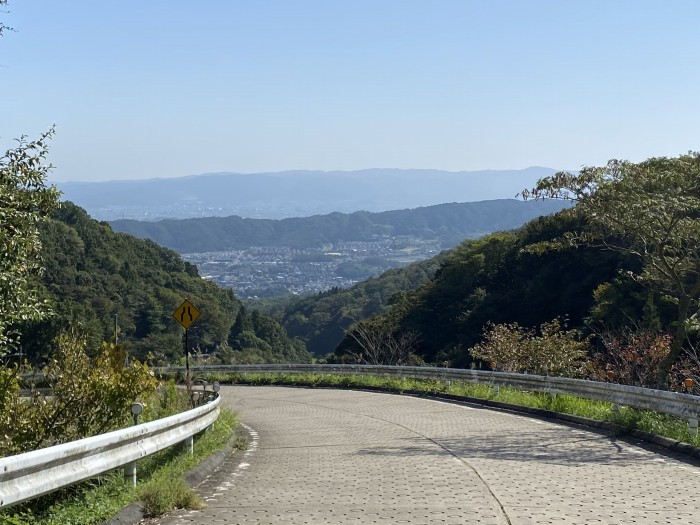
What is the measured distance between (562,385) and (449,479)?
32.7ft

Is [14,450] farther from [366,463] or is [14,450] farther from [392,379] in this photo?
[392,379]

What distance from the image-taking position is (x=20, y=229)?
1291 cm

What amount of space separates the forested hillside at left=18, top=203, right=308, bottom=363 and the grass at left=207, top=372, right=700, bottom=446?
3396cm

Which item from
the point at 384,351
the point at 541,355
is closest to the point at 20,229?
the point at 541,355

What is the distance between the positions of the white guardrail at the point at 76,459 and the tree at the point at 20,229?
3738 millimetres

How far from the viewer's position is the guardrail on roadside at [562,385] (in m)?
13.1

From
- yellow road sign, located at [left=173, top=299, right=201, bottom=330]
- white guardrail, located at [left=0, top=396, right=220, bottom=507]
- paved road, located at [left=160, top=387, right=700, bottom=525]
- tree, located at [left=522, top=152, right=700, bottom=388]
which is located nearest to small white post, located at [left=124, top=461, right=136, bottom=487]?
white guardrail, located at [left=0, top=396, right=220, bottom=507]

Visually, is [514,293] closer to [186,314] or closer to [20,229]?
[186,314]

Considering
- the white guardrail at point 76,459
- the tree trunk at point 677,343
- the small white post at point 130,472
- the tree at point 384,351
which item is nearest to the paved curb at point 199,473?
the white guardrail at point 76,459

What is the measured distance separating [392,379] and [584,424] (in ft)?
47.6

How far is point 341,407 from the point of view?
2264 centimetres

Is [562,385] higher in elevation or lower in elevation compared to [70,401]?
lower

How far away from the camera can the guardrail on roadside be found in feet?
42.8

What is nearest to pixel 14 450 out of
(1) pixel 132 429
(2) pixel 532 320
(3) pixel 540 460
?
(1) pixel 132 429
